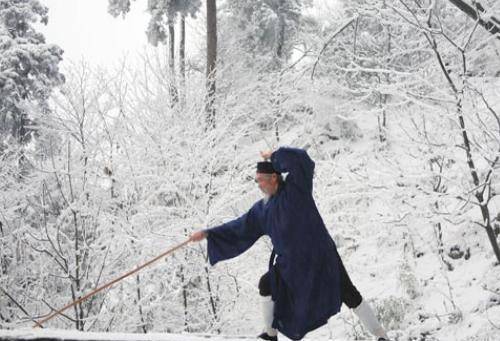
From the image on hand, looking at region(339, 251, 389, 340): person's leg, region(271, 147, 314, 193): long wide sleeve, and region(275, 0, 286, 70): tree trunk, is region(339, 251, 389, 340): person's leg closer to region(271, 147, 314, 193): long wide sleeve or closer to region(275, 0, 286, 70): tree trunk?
region(271, 147, 314, 193): long wide sleeve

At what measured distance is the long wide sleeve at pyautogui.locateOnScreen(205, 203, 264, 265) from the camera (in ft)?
12.6

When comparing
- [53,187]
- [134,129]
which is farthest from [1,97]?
[134,129]

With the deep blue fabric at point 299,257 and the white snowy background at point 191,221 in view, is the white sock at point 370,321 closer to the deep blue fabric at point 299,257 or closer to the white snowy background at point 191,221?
the deep blue fabric at point 299,257

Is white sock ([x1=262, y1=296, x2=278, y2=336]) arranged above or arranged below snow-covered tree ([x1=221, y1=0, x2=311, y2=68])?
below

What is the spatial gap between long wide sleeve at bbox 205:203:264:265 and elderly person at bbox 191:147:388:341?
Answer: 0.17 m

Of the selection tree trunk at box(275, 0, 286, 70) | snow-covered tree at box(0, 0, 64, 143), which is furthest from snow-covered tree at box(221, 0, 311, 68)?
snow-covered tree at box(0, 0, 64, 143)

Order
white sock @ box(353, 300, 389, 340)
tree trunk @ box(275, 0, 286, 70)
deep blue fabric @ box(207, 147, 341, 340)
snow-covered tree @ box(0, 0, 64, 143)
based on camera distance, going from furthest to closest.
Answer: tree trunk @ box(275, 0, 286, 70)
snow-covered tree @ box(0, 0, 64, 143)
white sock @ box(353, 300, 389, 340)
deep blue fabric @ box(207, 147, 341, 340)

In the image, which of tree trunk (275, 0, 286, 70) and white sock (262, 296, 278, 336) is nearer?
white sock (262, 296, 278, 336)

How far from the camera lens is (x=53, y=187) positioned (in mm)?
9992

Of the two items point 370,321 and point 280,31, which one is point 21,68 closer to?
point 370,321

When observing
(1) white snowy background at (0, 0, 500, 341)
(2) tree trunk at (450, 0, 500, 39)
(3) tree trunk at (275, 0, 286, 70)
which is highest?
(3) tree trunk at (275, 0, 286, 70)

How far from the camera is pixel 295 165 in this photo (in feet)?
11.4

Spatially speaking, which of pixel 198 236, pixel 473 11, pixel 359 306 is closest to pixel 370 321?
pixel 359 306

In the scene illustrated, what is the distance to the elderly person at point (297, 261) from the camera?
11.1ft
